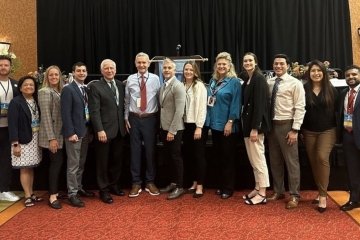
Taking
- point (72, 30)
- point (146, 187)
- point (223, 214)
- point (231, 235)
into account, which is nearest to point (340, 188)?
point (223, 214)

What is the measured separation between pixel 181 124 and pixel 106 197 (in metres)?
1.12

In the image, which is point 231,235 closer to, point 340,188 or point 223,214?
point 223,214

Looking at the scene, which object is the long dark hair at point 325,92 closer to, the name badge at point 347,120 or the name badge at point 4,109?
the name badge at point 347,120

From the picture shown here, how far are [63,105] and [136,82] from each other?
83cm

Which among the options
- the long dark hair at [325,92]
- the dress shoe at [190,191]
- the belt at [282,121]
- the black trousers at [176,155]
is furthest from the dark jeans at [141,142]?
the long dark hair at [325,92]

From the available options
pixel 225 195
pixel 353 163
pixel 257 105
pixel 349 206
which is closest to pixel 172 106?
pixel 257 105

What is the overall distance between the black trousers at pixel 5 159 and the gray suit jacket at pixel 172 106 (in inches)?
67.9

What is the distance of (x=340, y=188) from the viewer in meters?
3.99

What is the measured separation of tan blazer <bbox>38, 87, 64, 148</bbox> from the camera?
11.4 ft

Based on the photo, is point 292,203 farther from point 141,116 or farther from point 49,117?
point 49,117

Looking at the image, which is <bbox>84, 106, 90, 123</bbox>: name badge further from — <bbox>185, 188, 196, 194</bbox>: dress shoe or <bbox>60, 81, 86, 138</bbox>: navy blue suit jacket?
<bbox>185, 188, 196, 194</bbox>: dress shoe

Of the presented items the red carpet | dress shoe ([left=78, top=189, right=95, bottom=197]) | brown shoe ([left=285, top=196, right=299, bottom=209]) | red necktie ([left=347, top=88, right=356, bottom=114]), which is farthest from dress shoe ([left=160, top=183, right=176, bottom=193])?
red necktie ([left=347, top=88, right=356, bottom=114])

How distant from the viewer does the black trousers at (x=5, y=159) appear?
148 inches

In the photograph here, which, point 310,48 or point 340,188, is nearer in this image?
point 340,188
